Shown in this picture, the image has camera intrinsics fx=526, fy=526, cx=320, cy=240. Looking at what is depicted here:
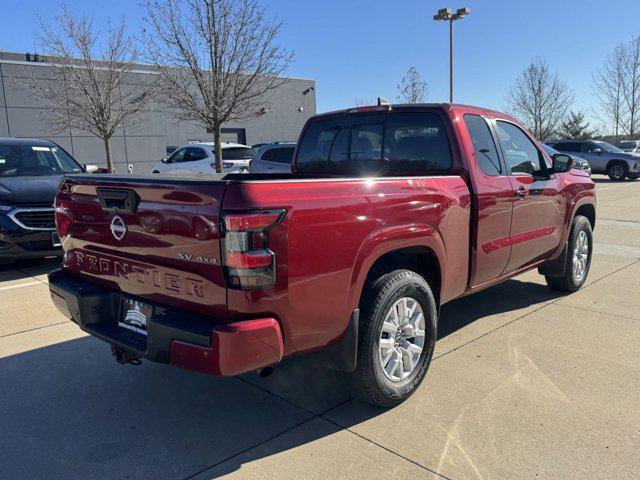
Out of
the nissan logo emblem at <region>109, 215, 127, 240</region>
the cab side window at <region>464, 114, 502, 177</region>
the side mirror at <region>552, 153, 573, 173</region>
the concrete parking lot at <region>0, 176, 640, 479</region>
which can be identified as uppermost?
the cab side window at <region>464, 114, 502, 177</region>

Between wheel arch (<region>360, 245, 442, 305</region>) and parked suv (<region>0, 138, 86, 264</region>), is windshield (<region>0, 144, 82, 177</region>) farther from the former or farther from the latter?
wheel arch (<region>360, 245, 442, 305</region>)

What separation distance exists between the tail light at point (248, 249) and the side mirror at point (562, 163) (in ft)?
11.5

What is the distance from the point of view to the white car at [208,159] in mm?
16016

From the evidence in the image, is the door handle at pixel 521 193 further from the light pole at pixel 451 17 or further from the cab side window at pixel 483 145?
the light pole at pixel 451 17

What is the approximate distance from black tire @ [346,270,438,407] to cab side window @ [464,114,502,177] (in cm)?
130

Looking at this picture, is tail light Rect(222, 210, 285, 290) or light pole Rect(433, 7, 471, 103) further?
light pole Rect(433, 7, 471, 103)

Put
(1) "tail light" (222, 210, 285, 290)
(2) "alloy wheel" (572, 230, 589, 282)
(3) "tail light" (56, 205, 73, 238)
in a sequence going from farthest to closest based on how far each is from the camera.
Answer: (2) "alloy wheel" (572, 230, 589, 282)
(3) "tail light" (56, 205, 73, 238)
(1) "tail light" (222, 210, 285, 290)

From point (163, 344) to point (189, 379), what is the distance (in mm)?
1271

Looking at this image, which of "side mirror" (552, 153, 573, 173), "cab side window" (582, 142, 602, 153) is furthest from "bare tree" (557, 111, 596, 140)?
"side mirror" (552, 153, 573, 173)

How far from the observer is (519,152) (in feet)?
15.6

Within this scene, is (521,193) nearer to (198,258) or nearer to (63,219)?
(198,258)

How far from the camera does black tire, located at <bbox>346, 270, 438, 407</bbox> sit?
3.05 meters

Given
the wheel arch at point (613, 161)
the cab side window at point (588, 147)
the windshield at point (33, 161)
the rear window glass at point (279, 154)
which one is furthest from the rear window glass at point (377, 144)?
the cab side window at point (588, 147)

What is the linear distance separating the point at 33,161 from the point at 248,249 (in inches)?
280
